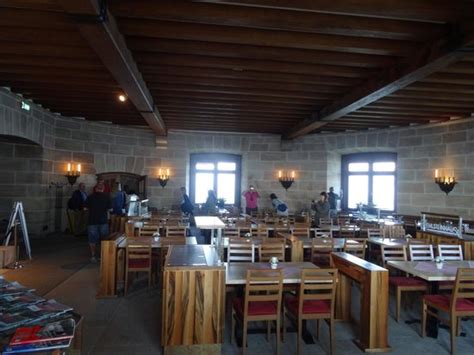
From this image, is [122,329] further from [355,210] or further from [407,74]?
[355,210]

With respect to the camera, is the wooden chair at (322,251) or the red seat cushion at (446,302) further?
the wooden chair at (322,251)

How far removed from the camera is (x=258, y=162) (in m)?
10.9

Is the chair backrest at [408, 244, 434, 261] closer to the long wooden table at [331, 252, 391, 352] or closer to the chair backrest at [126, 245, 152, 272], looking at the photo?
the long wooden table at [331, 252, 391, 352]

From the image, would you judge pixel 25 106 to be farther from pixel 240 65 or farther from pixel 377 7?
pixel 377 7

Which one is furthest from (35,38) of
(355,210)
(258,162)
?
(355,210)

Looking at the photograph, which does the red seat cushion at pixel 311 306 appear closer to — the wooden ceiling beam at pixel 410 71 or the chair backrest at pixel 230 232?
the chair backrest at pixel 230 232

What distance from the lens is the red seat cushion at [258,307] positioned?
3217 millimetres

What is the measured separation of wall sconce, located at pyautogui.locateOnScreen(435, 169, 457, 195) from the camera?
8117 millimetres

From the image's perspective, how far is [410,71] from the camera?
4363mm

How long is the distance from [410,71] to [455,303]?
8.97 feet

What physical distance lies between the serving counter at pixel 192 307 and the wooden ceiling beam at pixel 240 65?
2.85 m

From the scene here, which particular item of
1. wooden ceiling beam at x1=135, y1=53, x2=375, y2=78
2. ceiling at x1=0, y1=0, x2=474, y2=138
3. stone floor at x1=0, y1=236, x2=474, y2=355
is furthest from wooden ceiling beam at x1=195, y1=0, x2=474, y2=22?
stone floor at x1=0, y1=236, x2=474, y2=355

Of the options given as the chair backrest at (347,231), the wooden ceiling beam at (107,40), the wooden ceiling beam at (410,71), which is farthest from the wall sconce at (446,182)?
the wooden ceiling beam at (107,40)

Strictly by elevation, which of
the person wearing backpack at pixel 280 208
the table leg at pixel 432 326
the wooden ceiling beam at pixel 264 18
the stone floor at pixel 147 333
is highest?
the wooden ceiling beam at pixel 264 18
